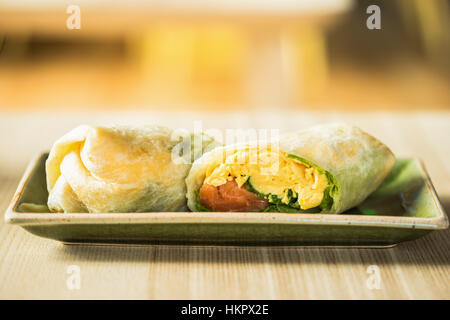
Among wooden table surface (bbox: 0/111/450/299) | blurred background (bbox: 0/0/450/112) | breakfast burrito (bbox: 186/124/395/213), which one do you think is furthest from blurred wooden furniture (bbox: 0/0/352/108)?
wooden table surface (bbox: 0/111/450/299)

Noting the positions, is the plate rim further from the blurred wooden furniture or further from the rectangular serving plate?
the blurred wooden furniture

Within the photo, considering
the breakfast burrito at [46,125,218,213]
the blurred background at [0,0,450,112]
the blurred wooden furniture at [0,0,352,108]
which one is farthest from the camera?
the blurred wooden furniture at [0,0,352,108]

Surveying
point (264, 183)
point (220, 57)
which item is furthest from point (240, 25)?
point (264, 183)

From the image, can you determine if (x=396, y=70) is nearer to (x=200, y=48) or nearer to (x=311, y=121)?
(x=200, y=48)

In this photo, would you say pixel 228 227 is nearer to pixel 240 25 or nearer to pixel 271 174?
pixel 271 174

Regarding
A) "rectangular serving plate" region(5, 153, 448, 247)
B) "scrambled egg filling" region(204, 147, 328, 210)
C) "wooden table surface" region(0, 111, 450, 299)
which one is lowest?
"wooden table surface" region(0, 111, 450, 299)

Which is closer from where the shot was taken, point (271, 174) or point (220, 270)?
point (220, 270)

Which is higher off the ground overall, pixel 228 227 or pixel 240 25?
pixel 240 25

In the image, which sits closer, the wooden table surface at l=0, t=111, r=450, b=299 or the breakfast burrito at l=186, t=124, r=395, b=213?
the wooden table surface at l=0, t=111, r=450, b=299
